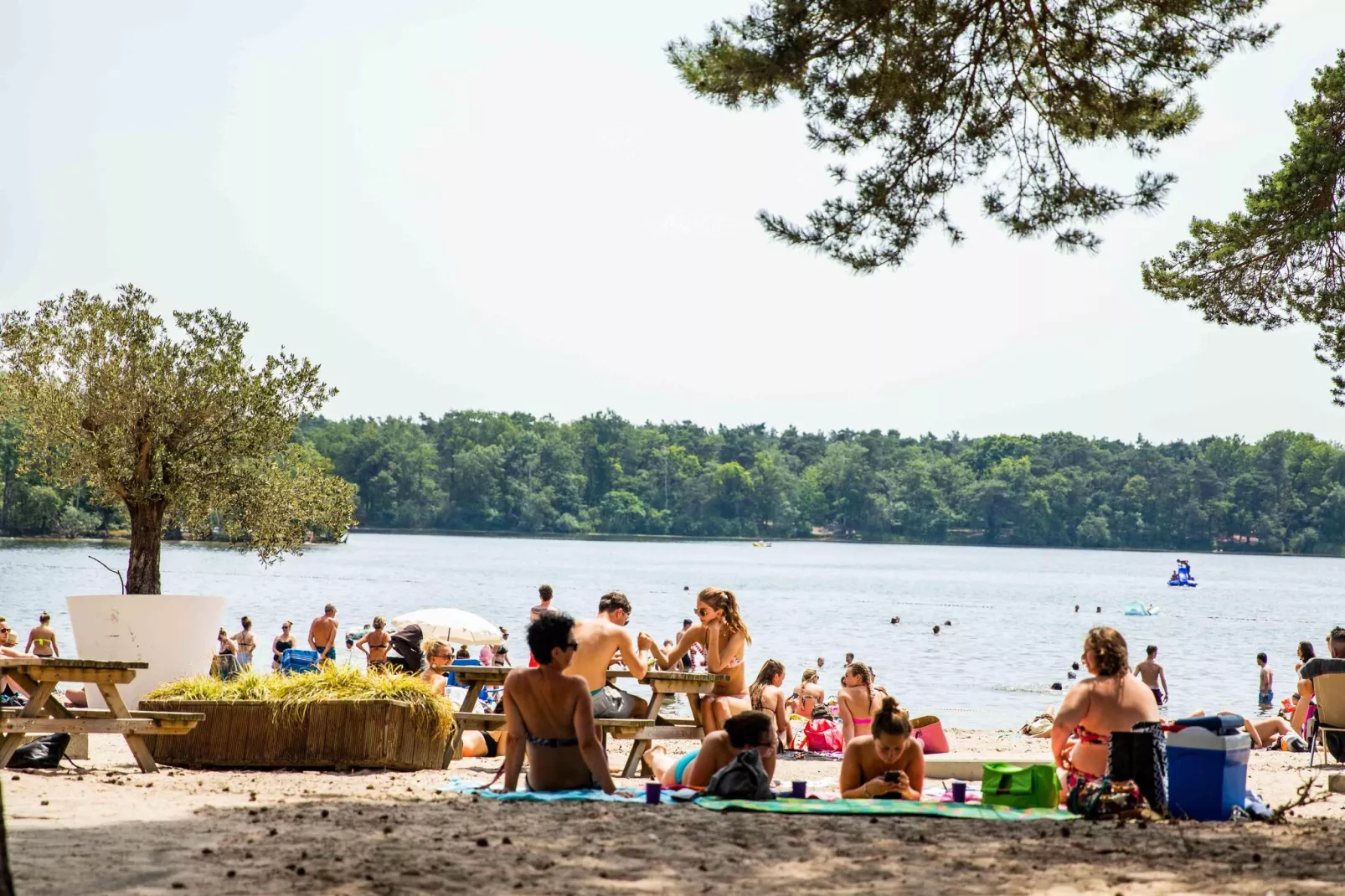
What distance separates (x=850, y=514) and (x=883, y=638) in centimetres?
10469

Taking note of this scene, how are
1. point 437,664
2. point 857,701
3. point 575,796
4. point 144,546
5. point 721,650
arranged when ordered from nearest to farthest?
point 575,796, point 721,650, point 857,701, point 437,664, point 144,546

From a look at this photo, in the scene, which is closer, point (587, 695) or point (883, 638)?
point (587, 695)

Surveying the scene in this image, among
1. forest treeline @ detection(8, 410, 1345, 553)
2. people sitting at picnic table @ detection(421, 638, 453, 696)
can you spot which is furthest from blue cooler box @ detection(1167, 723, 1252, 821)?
forest treeline @ detection(8, 410, 1345, 553)

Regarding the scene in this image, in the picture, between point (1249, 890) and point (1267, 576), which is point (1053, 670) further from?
point (1267, 576)

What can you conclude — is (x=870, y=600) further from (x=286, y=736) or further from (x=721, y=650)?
(x=286, y=736)

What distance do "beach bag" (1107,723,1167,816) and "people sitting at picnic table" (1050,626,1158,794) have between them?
0.68 feet

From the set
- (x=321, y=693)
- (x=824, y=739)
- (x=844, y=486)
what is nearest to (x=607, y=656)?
(x=321, y=693)

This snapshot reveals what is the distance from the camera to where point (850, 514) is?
14550cm

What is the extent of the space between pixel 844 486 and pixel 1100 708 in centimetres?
13833

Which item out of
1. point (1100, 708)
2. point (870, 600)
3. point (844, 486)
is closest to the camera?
point (1100, 708)

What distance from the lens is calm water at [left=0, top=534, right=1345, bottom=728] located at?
3145 centimetres

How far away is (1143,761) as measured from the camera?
6.29 metres

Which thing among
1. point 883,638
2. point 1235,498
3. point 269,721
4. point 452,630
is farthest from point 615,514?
point 269,721

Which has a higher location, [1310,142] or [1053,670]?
[1310,142]
